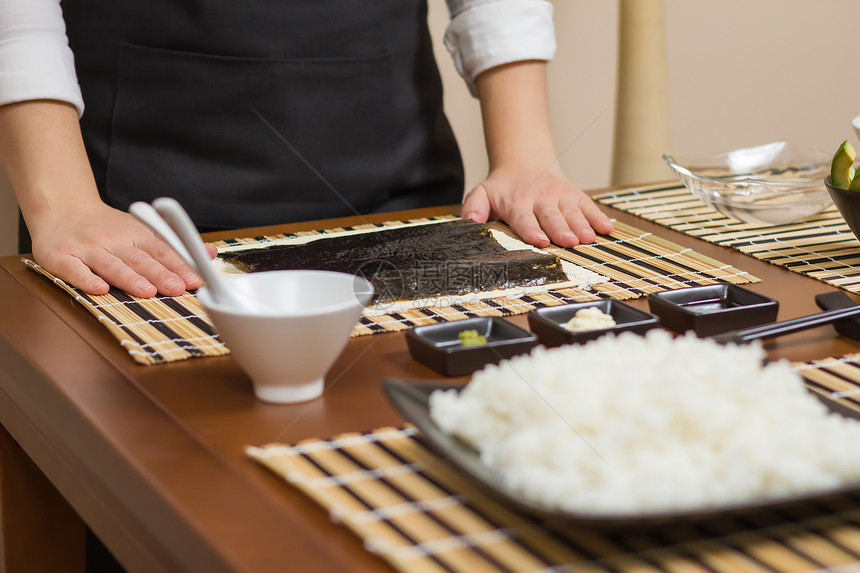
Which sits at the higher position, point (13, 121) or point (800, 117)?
point (13, 121)

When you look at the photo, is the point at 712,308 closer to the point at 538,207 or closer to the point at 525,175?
the point at 538,207

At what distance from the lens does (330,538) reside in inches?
22.6

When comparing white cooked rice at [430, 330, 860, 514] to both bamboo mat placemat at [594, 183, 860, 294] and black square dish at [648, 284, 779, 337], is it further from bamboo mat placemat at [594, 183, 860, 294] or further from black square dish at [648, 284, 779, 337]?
bamboo mat placemat at [594, 183, 860, 294]

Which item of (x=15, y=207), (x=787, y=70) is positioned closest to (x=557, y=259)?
(x=15, y=207)

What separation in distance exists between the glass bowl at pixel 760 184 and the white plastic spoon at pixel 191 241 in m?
0.81

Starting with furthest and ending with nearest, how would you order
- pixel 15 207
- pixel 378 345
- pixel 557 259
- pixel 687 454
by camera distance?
pixel 15 207 → pixel 557 259 → pixel 378 345 → pixel 687 454

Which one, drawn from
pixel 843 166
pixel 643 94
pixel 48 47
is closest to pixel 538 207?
pixel 843 166

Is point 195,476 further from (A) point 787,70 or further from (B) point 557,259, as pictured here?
(A) point 787,70

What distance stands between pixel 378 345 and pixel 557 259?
0.29 m

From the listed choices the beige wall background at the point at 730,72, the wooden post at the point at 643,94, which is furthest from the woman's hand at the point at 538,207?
the beige wall background at the point at 730,72

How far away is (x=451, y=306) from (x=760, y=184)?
0.57 metres

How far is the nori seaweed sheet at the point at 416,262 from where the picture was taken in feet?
3.47

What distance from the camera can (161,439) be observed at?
2.36 feet

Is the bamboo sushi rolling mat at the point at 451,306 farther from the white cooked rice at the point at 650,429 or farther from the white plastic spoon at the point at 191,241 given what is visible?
the white cooked rice at the point at 650,429
